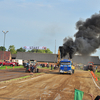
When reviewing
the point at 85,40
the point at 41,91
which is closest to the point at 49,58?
the point at 85,40

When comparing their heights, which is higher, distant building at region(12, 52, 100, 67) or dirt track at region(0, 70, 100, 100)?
distant building at region(12, 52, 100, 67)

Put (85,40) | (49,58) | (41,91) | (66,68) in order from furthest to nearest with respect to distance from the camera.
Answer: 1. (49,58)
2. (85,40)
3. (66,68)
4. (41,91)

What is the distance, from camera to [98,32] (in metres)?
43.5

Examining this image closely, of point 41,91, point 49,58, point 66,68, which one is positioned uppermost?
point 49,58

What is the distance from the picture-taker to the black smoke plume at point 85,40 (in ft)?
127

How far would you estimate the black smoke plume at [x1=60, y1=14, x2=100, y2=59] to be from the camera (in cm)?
3869

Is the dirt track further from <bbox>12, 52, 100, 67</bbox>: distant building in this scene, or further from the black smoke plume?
<bbox>12, 52, 100, 67</bbox>: distant building

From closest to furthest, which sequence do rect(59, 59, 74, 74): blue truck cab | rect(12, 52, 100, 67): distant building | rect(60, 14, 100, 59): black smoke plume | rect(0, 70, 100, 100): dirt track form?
rect(0, 70, 100, 100): dirt track
rect(59, 59, 74, 74): blue truck cab
rect(60, 14, 100, 59): black smoke plume
rect(12, 52, 100, 67): distant building

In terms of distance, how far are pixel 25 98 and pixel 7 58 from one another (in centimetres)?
8258

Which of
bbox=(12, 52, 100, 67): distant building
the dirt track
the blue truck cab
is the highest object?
bbox=(12, 52, 100, 67): distant building

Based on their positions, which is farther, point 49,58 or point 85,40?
point 49,58

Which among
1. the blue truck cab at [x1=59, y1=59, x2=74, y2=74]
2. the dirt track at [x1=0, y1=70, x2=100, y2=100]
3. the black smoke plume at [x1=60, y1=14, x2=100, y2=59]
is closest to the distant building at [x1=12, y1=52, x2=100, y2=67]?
the black smoke plume at [x1=60, y1=14, x2=100, y2=59]

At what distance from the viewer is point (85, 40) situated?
40250 mm

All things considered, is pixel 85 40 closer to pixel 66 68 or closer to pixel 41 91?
pixel 66 68
